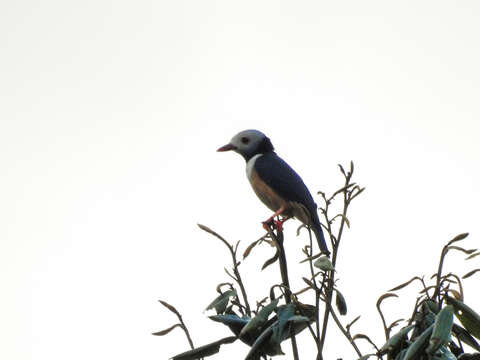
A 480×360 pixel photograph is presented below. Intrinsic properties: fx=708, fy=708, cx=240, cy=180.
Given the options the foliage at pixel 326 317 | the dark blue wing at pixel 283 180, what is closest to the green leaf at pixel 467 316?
the foliage at pixel 326 317

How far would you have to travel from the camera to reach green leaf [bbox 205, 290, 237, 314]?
3146 millimetres

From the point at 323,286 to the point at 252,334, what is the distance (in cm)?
46

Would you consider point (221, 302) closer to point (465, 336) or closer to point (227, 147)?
point (465, 336)

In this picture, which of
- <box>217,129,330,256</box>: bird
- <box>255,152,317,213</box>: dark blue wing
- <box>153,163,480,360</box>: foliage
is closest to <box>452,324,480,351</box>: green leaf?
<box>153,163,480,360</box>: foliage

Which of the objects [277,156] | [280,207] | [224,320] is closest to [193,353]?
[224,320]

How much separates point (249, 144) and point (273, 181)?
625mm

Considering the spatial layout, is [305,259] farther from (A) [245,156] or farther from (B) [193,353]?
(A) [245,156]

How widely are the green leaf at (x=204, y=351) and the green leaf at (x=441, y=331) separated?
91 cm

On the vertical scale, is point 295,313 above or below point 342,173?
below

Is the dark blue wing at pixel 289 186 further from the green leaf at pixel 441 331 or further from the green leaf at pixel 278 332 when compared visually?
the green leaf at pixel 441 331

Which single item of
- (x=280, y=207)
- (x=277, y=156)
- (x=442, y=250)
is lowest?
(x=442, y=250)

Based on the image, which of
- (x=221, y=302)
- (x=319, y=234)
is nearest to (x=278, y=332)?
(x=221, y=302)

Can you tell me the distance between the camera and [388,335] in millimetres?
2738

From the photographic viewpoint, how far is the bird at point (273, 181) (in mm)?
5883
